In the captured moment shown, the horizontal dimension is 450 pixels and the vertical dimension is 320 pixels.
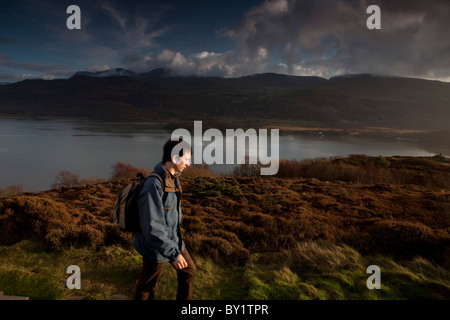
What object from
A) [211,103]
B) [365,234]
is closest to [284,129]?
[365,234]

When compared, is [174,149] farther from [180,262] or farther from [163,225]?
[180,262]

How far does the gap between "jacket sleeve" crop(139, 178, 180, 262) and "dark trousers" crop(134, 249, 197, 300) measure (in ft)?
Result: 1.08

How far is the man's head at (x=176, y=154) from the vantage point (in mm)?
2369

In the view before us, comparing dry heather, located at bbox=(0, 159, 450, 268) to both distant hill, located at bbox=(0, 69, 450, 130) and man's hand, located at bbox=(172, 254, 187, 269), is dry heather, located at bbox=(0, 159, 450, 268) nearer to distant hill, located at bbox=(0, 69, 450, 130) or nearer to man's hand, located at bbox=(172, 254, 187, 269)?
man's hand, located at bbox=(172, 254, 187, 269)

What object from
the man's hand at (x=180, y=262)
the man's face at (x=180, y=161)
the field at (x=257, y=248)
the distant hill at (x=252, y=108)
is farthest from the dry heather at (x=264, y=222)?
the distant hill at (x=252, y=108)

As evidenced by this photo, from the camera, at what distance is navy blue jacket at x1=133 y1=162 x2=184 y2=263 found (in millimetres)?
2109

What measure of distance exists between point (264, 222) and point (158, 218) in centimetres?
483

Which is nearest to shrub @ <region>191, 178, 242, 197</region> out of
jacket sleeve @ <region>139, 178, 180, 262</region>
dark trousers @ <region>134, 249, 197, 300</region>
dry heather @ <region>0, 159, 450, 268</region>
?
dry heather @ <region>0, 159, 450, 268</region>

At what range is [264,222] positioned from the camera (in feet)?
21.4

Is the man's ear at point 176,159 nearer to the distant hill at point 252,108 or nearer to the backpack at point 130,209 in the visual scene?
the backpack at point 130,209

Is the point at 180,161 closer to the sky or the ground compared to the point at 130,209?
closer to the sky

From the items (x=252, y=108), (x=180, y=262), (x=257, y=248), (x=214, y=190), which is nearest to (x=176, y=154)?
(x=180, y=262)

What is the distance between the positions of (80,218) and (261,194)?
21.9 ft
